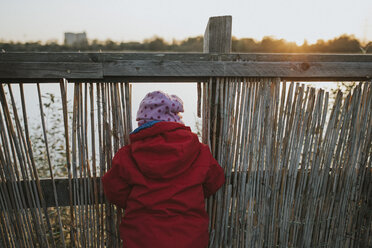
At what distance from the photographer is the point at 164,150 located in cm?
140

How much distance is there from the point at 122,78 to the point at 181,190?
30.1 inches

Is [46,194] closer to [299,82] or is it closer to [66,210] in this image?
[66,210]

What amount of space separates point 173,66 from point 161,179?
2.18 feet

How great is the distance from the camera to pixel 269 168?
1813mm

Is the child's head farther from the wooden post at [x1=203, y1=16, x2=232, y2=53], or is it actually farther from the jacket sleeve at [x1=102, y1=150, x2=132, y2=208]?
the wooden post at [x1=203, y1=16, x2=232, y2=53]

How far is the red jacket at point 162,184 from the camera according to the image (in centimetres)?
140

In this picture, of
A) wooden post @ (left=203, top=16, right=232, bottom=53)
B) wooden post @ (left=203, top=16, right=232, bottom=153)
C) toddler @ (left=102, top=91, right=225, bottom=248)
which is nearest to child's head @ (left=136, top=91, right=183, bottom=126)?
toddler @ (left=102, top=91, right=225, bottom=248)

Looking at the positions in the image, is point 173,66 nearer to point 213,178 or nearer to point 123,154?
point 123,154

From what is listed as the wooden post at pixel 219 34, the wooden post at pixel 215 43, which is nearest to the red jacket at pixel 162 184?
the wooden post at pixel 215 43

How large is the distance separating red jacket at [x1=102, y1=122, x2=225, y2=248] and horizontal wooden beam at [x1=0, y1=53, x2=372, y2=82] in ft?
1.16

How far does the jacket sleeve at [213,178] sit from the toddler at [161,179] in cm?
2

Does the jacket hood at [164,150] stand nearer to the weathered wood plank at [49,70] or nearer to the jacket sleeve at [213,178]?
the jacket sleeve at [213,178]

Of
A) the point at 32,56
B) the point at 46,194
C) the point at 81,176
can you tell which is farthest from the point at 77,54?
the point at 46,194

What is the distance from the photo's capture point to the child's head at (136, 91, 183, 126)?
1.47 meters
